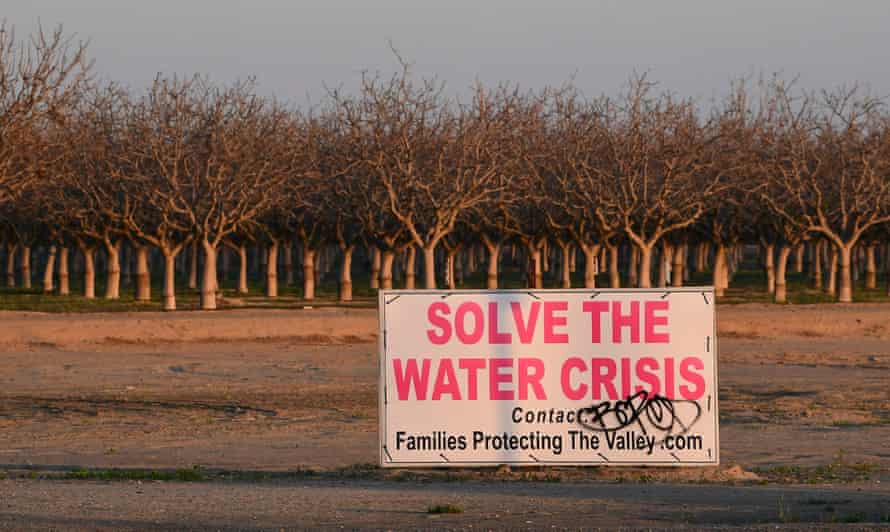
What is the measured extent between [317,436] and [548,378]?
7059mm

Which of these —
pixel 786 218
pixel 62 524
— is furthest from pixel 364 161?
pixel 62 524

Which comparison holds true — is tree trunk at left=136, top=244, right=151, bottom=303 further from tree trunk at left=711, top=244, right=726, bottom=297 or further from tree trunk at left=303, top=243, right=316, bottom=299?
tree trunk at left=711, top=244, right=726, bottom=297

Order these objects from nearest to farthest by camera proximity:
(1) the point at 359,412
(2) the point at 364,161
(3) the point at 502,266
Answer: (1) the point at 359,412, (2) the point at 364,161, (3) the point at 502,266

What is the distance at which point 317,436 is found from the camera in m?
22.8

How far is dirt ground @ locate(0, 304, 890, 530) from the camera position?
13.7m

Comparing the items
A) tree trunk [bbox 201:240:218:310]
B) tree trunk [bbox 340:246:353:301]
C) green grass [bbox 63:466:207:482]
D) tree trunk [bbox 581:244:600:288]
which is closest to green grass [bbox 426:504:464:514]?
green grass [bbox 63:466:207:482]

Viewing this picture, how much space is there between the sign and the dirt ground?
1.46 ft

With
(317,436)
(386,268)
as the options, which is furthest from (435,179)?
(317,436)

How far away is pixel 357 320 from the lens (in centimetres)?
4459

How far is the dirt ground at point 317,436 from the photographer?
45.0 ft

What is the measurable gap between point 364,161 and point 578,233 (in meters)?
11.9

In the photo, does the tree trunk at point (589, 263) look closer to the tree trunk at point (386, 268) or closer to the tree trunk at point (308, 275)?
the tree trunk at point (386, 268)

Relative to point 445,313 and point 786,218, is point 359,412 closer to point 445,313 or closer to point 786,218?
point 445,313

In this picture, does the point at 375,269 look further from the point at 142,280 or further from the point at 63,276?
the point at 142,280
